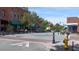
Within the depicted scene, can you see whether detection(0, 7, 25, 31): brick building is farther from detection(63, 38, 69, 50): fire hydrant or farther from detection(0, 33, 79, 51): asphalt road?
detection(63, 38, 69, 50): fire hydrant

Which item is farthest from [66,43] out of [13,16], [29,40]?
[13,16]

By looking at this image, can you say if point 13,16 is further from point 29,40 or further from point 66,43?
point 66,43

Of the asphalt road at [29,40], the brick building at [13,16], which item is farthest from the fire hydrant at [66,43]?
the brick building at [13,16]

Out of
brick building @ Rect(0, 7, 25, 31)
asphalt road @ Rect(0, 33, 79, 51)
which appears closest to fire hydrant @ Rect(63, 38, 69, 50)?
asphalt road @ Rect(0, 33, 79, 51)

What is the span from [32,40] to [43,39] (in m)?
0.83

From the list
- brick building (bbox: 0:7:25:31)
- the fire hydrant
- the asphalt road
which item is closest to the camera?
the fire hydrant

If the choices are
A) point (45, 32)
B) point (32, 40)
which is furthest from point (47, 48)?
point (32, 40)

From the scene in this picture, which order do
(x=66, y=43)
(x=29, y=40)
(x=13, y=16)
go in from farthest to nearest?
(x=29, y=40) < (x=13, y=16) < (x=66, y=43)

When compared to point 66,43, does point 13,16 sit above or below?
above

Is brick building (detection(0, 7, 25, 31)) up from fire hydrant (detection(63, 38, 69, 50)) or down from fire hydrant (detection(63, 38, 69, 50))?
up

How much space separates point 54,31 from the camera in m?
14.0
